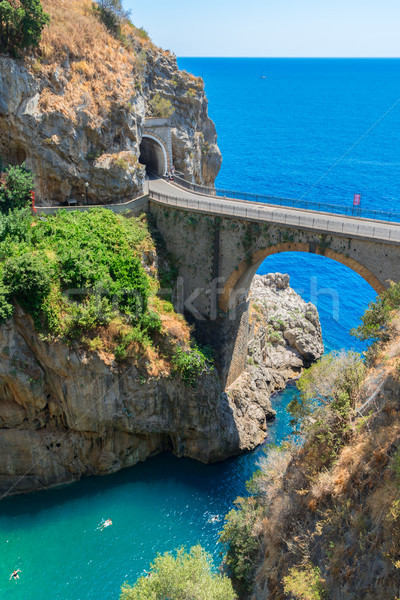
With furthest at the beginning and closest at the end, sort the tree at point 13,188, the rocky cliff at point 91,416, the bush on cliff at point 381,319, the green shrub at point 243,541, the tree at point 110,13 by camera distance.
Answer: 1. the tree at point 110,13
2. the tree at point 13,188
3. the rocky cliff at point 91,416
4. the bush on cliff at point 381,319
5. the green shrub at point 243,541

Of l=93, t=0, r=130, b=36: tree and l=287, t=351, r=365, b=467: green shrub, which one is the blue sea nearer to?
l=287, t=351, r=365, b=467: green shrub

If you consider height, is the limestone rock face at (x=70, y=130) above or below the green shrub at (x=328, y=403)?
above

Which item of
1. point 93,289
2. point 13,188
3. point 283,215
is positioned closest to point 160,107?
point 13,188

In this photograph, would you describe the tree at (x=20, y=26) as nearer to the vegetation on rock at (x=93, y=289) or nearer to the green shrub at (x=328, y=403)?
the vegetation on rock at (x=93, y=289)

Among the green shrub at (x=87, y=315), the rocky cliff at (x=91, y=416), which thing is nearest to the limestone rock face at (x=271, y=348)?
the rocky cliff at (x=91, y=416)

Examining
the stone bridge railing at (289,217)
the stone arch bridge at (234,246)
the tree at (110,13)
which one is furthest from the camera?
the tree at (110,13)

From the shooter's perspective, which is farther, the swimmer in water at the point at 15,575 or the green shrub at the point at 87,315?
the green shrub at the point at 87,315

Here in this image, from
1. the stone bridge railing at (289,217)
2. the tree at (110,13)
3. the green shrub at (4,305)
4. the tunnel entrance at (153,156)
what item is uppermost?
the tree at (110,13)

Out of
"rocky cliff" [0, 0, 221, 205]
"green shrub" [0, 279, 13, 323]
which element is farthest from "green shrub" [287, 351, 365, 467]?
"rocky cliff" [0, 0, 221, 205]
